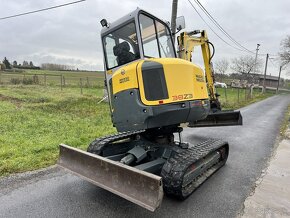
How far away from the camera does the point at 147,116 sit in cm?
380

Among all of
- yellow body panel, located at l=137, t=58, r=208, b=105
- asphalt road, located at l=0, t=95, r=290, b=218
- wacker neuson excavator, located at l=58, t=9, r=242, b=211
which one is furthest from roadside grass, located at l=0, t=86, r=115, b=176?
yellow body panel, located at l=137, t=58, r=208, b=105

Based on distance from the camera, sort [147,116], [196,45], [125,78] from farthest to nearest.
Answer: [196,45]
[125,78]
[147,116]

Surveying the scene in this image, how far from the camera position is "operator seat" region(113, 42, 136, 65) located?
4.31m

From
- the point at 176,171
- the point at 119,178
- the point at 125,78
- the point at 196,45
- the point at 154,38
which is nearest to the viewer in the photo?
the point at 119,178

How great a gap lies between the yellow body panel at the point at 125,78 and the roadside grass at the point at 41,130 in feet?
7.67

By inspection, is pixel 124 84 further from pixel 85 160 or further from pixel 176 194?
pixel 176 194

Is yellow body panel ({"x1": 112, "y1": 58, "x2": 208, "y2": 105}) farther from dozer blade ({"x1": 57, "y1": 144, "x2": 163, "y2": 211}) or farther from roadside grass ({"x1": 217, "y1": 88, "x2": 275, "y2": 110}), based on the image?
roadside grass ({"x1": 217, "y1": 88, "x2": 275, "y2": 110})

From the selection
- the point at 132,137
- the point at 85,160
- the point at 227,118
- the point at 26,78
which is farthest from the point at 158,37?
the point at 26,78

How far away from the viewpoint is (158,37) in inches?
181

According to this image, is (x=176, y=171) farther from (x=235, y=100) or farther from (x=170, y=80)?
(x=235, y=100)

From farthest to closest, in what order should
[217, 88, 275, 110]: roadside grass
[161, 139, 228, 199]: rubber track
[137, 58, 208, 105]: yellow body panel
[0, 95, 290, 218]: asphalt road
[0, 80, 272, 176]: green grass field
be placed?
[217, 88, 275, 110]: roadside grass < [0, 80, 272, 176]: green grass field < [137, 58, 208, 105]: yellow body panel < [161, 139, 228, 199]: rubber track < [0, 95, 290, 218]: asphalt road

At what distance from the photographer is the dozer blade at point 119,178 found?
304 centimetres

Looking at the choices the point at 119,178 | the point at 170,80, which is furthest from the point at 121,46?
the point at 119,178

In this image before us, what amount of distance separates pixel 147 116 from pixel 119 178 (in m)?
0.95
